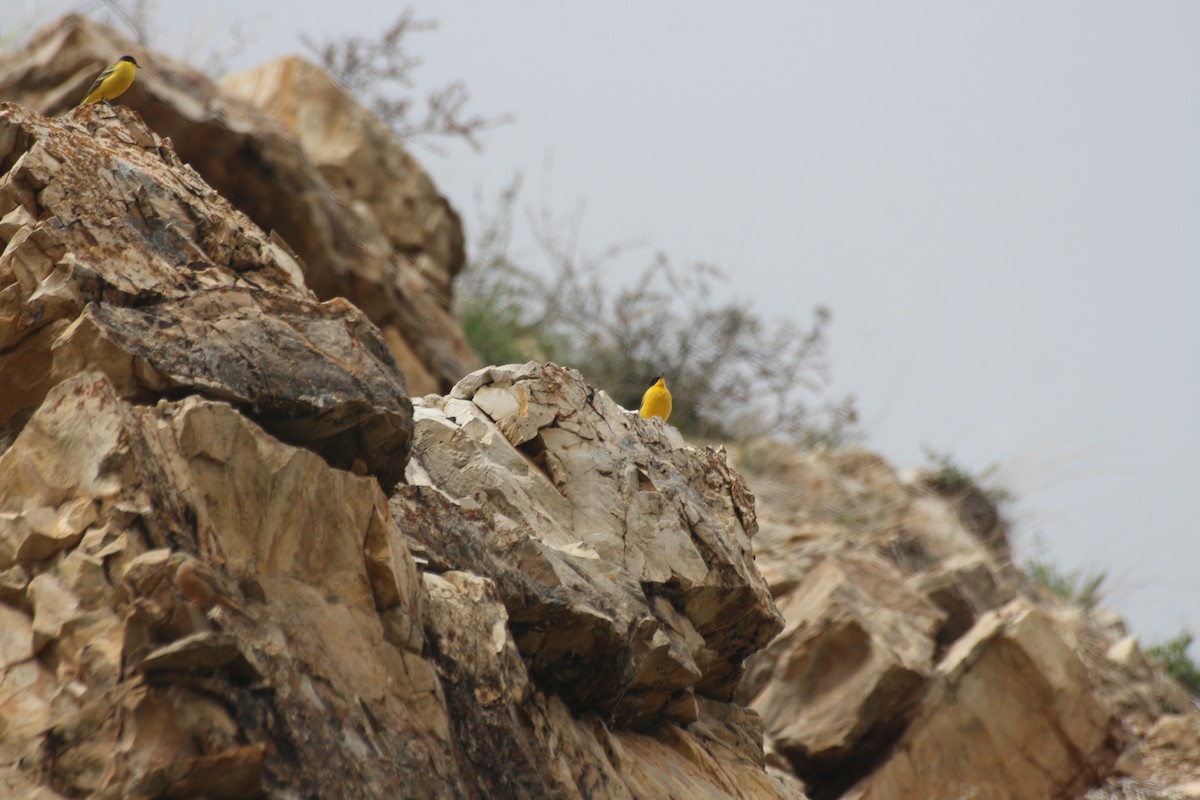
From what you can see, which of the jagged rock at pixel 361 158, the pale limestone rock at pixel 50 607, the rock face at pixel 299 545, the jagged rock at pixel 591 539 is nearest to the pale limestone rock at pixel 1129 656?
the rock face at pixel 299 545

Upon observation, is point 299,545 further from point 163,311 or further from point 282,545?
point 163,311

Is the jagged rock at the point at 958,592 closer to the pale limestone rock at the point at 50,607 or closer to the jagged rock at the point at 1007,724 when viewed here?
the jagged rock at the point at 1007,724

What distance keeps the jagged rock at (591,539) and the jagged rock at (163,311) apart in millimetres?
587

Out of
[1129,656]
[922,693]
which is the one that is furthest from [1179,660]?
[922,693]

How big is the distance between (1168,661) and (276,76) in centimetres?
1038

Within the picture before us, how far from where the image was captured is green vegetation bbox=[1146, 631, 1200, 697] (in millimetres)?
11648

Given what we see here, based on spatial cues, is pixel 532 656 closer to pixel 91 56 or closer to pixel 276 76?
pixel 91 56

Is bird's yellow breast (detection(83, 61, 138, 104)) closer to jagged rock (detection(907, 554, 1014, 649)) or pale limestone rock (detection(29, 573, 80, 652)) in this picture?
pale limestone rock (detection(29, 573, 80, 652))

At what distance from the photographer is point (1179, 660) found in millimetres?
11758

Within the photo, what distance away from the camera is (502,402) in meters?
4.68

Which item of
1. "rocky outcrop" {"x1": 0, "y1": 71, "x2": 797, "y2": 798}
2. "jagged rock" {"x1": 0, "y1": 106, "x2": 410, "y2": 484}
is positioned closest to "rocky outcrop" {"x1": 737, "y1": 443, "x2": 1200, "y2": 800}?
"rocky outcrop" {"x1": 0, "y1": 71, "x2": 797, "y2": 798}

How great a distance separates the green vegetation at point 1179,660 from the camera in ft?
38.2

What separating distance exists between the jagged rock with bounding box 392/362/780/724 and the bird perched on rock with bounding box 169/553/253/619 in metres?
1.17

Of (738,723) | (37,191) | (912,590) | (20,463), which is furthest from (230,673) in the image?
(912,590)
